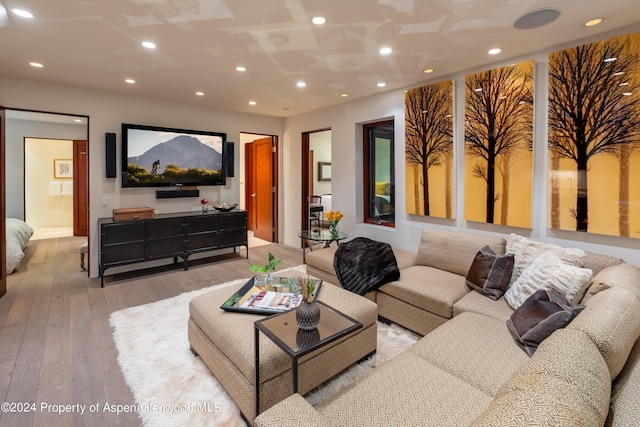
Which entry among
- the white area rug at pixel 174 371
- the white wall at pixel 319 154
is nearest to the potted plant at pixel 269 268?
the white area rug at pixel 174 371

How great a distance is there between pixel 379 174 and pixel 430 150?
3.48 feet

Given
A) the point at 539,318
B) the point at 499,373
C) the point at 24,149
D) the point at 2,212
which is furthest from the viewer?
the point at 24,149

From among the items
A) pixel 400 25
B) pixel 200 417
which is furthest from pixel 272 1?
pixel 200 417

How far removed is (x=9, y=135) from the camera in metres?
6.64

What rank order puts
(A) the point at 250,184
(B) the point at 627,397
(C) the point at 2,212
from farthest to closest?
(A) the point at 250,184 → (C) the point at 2,212 → (B) the point at 627,397

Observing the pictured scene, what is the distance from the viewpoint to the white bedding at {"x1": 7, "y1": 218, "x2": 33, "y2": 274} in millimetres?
4441

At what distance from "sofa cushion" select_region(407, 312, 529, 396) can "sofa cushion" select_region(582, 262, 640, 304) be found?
0.58m

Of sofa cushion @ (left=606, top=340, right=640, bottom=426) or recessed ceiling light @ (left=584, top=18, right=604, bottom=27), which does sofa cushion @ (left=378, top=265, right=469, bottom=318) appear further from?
recessed ceiling light @ (left=584, top=18, right=604, bottom=27)

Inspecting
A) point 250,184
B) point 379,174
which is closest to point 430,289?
point 379,174

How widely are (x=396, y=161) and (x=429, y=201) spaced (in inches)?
30.8

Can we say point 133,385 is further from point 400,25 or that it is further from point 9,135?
point 9,135

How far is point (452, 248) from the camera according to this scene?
3232 mm

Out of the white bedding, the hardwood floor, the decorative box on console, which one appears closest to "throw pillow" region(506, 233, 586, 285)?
the hardwood floor

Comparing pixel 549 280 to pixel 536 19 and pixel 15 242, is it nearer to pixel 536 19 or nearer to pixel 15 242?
pixel 536 19
